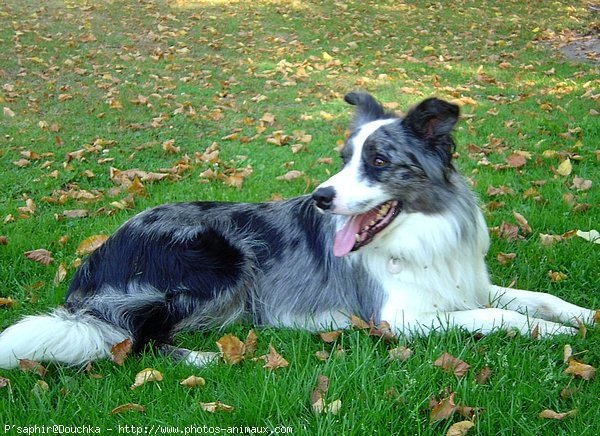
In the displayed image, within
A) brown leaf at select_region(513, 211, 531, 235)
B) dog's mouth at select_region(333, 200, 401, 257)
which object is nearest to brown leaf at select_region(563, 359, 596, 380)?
dog's mouth at select_region(333, 200, 401, 257)

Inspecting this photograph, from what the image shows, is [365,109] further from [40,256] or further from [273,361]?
[40,256]

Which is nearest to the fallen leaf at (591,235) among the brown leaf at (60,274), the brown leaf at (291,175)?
the brown leaf at (291,175)

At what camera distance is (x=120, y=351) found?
352 cm

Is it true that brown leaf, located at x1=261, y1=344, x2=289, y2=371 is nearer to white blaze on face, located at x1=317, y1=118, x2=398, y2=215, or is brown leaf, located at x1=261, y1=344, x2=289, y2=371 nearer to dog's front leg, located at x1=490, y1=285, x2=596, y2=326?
white blaze on face, located at x1=317, y1=118, x2=398, y2=215

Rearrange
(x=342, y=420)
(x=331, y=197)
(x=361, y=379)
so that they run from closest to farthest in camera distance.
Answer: (x=342, y=420) < (x=361, y=379) < (x=331, y=197)

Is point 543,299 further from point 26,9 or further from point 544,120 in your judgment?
point 26,9

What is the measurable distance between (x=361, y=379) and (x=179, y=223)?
1822mm

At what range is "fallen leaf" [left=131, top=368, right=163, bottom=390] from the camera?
3211mm

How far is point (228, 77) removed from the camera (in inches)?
480

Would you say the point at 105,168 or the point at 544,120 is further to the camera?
the point at 544,120

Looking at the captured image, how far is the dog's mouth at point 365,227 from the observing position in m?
3.61

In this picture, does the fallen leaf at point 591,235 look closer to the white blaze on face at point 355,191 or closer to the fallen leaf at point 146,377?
the white blaze on face at point 355,191

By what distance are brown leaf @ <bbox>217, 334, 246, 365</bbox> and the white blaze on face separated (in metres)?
1.02

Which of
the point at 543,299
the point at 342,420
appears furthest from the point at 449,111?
the point at 342,420
